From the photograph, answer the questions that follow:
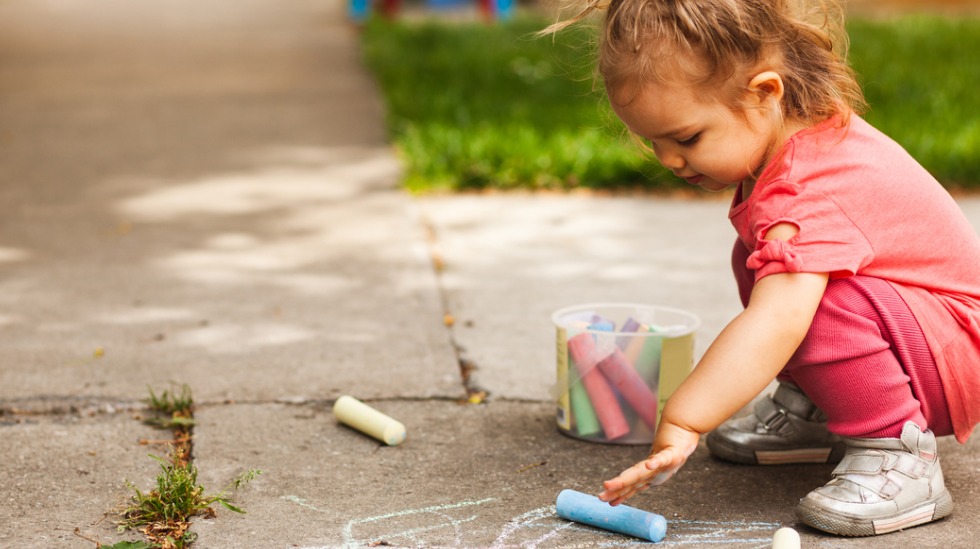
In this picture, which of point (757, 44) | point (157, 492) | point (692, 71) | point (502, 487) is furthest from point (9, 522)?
point (757, 44)

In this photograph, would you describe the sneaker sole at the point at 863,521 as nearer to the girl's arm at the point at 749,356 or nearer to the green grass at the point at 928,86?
the girl's arm at the point at 749,356

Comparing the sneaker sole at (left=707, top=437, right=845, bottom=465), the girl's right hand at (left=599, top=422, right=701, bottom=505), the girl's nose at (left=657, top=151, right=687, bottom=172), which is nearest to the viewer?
the girl's right hand at (left=599, top=422, right=701, bottom=505)

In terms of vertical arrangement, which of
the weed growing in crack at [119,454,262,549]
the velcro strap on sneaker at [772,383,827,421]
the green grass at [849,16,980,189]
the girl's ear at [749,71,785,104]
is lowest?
the weed growing in crack at [119,454,262,549]

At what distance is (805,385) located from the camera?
1968mm

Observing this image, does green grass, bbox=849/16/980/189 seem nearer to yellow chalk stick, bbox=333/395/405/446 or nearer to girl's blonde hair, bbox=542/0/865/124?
girl's blonde hair, bbox=542/0/865/124

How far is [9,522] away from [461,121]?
334 cm

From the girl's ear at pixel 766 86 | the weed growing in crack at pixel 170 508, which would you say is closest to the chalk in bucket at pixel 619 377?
the girl's ear at pixel 766 86

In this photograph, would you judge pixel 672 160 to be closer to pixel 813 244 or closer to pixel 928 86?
pixel 813 244

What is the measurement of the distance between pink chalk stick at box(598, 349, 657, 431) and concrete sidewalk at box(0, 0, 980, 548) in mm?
77

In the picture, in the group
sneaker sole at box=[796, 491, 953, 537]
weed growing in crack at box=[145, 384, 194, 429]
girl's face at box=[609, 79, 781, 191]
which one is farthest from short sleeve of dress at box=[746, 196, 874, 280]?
weed growing in crack at box=[145, 384, 194, 429]

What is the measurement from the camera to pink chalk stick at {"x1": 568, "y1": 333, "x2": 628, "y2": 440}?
2273 millimetres

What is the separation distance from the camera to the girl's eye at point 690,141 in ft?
6.29

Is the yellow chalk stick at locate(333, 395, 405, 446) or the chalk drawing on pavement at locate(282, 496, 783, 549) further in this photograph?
the yellow chalk stick at locate(333, 395, 405, 446)

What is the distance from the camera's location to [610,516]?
1893 mm
